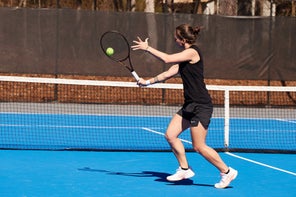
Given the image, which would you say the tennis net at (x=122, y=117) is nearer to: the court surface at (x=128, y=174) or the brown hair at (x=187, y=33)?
the court surface at (x=128, y=174)

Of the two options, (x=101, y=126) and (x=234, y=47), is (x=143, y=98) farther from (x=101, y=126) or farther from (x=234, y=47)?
(x=101, y=126)

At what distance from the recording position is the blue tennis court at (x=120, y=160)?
6.93 m

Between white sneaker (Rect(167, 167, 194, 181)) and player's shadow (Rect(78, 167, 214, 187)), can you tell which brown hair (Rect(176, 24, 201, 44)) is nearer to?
white sneaker (Rect(167, 167, 194, 181))

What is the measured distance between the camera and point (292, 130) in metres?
13.2

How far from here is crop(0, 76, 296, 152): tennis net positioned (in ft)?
33.9

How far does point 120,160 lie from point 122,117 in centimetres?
577

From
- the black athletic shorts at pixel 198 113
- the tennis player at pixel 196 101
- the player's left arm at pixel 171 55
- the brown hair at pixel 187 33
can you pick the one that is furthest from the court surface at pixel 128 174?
the brown hair at pixel 187 33

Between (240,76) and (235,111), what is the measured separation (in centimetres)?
98

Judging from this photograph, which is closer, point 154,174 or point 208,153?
point 208,153

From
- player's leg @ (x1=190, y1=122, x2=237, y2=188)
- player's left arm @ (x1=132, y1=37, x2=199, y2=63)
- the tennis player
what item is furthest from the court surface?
player's left arm @ (x1=132, y1=37, x2=199, y2=63)

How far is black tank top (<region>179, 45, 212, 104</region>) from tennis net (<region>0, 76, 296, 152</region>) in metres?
2.93

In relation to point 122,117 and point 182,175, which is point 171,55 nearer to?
point 182,175

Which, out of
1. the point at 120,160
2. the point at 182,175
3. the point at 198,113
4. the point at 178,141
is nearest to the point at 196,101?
the point at 198,113

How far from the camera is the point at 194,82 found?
23.1 ft
